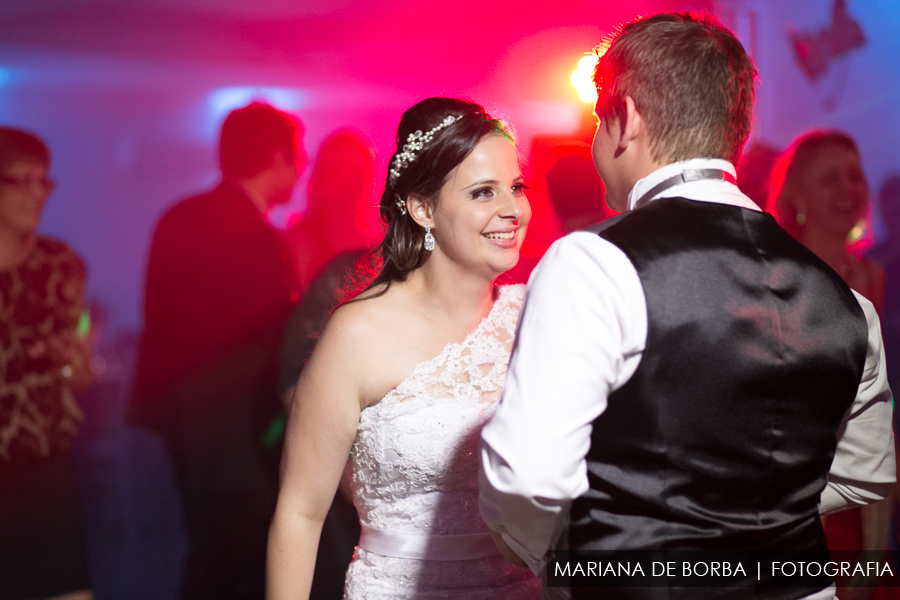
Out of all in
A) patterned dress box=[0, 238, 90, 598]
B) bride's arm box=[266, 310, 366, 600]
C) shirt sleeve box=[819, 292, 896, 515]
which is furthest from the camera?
patterned dress box=[0, 238, 90, 598]

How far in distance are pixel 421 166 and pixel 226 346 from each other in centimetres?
155

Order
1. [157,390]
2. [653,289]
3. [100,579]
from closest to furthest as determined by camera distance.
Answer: [653,289] < [157,390] < [100,579]

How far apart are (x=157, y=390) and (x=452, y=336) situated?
1.67m

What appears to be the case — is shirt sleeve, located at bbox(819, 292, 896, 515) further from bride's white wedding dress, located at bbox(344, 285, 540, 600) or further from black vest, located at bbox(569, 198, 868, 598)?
bride's white wedding dress, located at bbox(344, 285, 540, 600)

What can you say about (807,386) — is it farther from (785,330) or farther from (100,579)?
(100,579)

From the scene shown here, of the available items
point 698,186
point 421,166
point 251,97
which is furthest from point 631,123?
point 251,97

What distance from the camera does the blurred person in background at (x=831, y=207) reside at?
2328 millimetres

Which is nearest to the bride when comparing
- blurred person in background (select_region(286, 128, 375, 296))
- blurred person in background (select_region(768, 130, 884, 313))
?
blurred person in background (select_region(286, 128, 375, 296))

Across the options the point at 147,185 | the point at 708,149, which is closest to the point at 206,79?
the point at 147,185

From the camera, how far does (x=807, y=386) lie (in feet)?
3.28

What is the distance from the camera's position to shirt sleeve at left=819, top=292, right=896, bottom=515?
1.14 metres

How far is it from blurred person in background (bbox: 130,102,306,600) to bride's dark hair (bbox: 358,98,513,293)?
1.06m

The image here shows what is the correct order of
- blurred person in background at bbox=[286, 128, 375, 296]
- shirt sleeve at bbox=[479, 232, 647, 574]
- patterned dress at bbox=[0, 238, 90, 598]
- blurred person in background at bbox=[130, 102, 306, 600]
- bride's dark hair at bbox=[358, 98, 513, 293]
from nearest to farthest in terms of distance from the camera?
shirt sleeve at bbox=[479, 232, 647, 574]
bride's dark hair at bbox=[358, 98, 513, 293]
patterned dress at bbox=[0, 238, 90, 598]
blurred person in background at bbox=[130, 102, 306, 600]
blurred person in background at bbox=[286, 128, 375, 296]

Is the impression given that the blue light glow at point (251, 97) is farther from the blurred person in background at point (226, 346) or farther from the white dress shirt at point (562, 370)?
the white dress shirt at point (562, 370)
